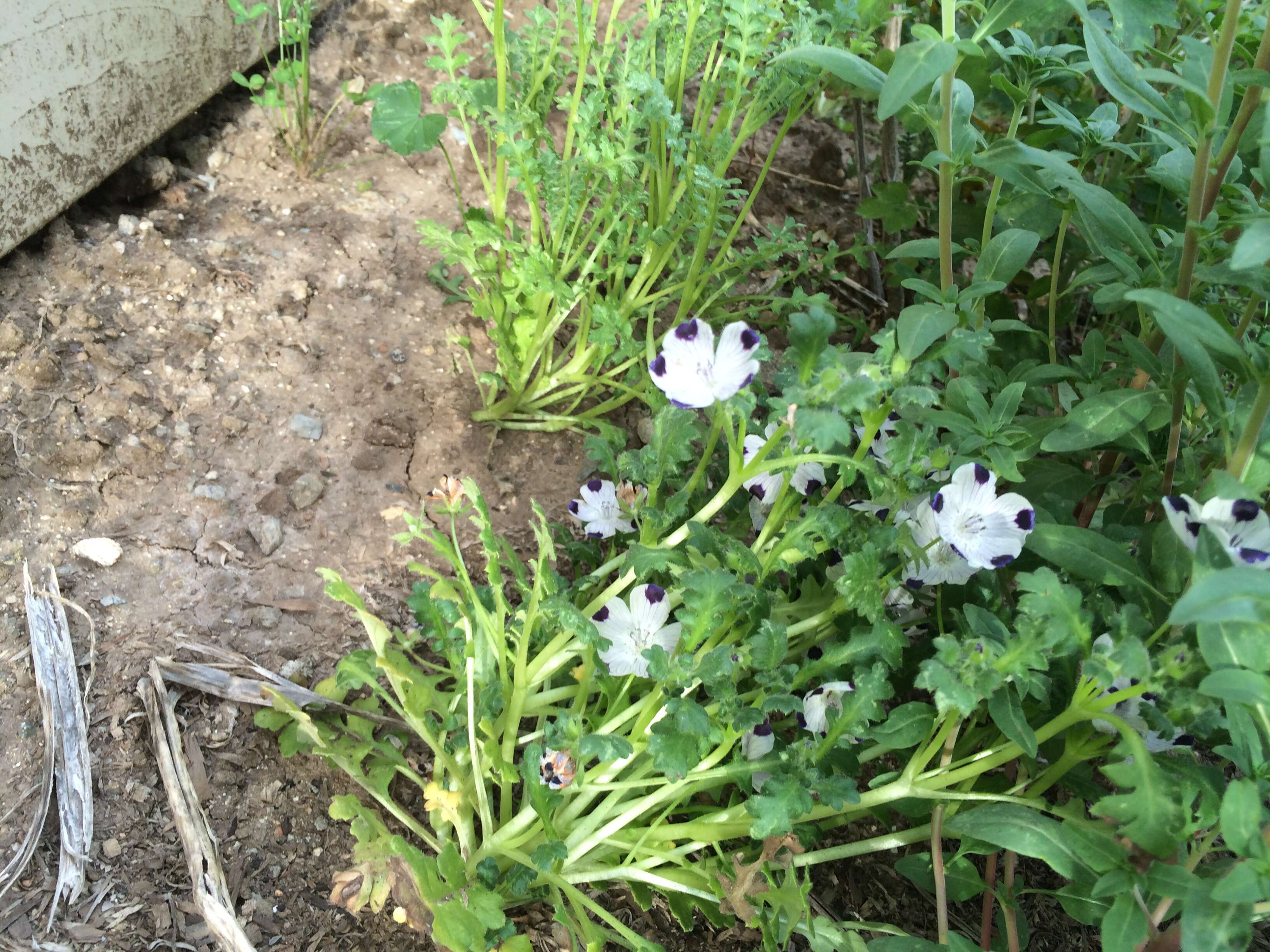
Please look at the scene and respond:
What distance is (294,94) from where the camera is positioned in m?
2.26

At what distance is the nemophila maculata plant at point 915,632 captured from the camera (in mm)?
1018

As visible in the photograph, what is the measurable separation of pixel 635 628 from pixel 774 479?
276 mm

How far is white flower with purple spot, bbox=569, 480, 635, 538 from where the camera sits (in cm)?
146

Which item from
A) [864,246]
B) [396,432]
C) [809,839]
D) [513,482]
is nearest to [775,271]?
[864,246]

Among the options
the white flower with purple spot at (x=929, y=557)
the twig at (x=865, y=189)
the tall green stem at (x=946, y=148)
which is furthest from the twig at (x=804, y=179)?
the white flower with purple spot at (x=929, y=557)

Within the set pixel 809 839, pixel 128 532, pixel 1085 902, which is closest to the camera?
pixel 1085 902

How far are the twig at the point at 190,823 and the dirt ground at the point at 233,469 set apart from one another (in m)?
0.02

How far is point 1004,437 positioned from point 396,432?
1090 mm

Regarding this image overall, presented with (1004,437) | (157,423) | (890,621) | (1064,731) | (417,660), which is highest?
(1004,437)

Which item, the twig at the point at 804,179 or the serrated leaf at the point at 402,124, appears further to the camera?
the twig at the point at 804,179

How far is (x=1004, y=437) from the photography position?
4.04ft

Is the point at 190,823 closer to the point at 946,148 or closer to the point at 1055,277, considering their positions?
the point at 946,148

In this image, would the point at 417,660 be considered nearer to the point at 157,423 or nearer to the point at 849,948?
the point at 157,423

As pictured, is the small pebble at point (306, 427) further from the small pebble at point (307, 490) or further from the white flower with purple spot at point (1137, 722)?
the white flower with purple spot at point (1137, 722)
